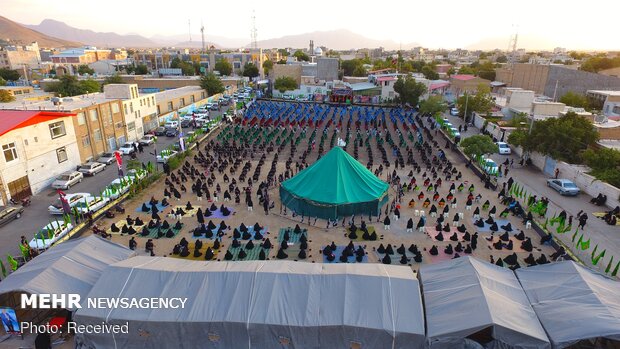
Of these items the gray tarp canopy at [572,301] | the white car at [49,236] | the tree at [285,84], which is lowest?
the white car at [49,236]

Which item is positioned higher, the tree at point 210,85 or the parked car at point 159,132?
the tree at point 210,85

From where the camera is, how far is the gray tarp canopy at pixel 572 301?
9352 mm

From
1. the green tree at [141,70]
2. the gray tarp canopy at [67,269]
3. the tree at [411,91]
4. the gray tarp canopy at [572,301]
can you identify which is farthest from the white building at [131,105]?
the green tree at [141,70]

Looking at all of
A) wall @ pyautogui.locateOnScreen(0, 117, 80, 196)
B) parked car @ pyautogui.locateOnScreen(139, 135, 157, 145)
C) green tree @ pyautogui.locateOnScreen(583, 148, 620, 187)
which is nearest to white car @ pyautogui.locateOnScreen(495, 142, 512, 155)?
green tree @ pyautogui.locateOnScreen(583, 148, 620, 187)

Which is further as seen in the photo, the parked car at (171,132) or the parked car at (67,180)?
the parked car at (171,132)

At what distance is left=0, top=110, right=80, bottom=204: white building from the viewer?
20.6 m

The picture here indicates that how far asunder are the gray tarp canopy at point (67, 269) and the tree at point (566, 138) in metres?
26.5

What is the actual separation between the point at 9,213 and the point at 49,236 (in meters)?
4.69

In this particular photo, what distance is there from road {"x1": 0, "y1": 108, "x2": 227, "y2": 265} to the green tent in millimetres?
12499

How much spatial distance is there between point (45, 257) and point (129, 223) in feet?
16.8

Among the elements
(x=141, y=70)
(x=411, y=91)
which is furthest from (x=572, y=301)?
(x=141, y=70)

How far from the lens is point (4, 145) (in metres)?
20.4

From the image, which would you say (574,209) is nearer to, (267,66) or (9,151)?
(9,151)

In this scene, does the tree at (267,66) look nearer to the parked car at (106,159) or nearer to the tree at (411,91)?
the tree at (411,91)
